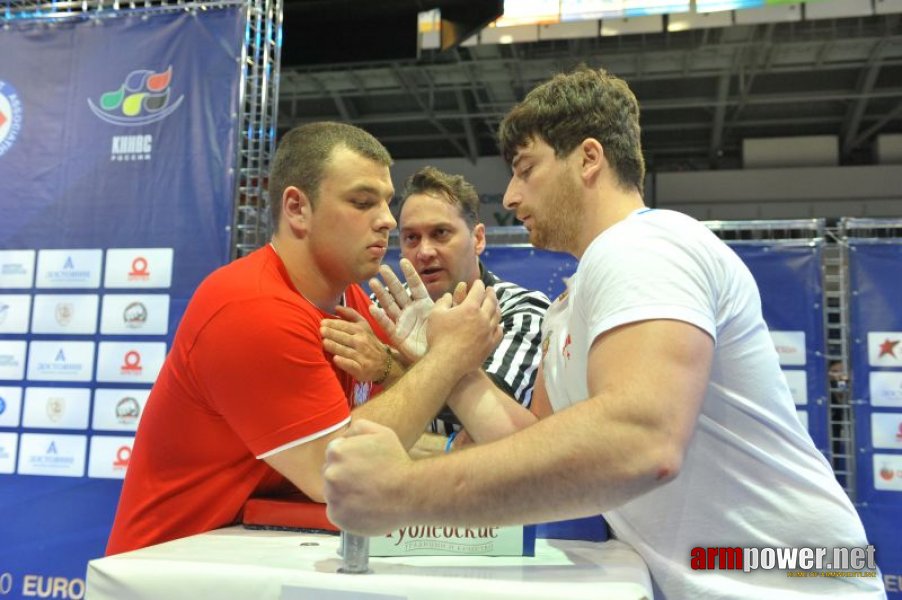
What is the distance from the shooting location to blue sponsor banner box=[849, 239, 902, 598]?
377 centimetres

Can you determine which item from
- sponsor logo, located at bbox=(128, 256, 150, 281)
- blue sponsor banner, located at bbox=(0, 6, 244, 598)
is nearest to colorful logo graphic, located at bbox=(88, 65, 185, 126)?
blue sponsor banner, located at bbox=(0, 6, 244, 598)

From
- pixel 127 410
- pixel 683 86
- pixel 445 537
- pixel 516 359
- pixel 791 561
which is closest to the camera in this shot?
pixel 445 537

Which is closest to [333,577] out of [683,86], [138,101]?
[138,101]

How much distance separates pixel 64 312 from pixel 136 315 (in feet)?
1.27

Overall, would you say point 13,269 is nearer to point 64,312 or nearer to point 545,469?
point 64,312

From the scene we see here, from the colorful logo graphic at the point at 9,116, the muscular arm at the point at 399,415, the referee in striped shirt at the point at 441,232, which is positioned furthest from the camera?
the colorful logo graphic at the point at 9,116

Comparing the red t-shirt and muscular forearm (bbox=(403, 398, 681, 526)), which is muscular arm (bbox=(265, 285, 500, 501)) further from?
muscular forearm (bbox=(403, 398, 681, 526))

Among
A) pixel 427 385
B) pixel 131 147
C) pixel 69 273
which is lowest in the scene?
pixel 427 385

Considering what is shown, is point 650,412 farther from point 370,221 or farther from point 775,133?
point 775,133

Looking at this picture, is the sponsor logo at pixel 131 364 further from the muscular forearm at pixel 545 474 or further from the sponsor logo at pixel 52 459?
the muscular forearm at pixel 545 474

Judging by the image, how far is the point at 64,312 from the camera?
11.2ft

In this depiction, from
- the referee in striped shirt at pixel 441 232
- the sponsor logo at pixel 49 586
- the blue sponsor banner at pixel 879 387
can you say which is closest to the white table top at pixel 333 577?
the referee in striped shirt at pixel 441 232

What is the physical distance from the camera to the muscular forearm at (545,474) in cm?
84

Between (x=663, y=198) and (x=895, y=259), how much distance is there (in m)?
7.35
